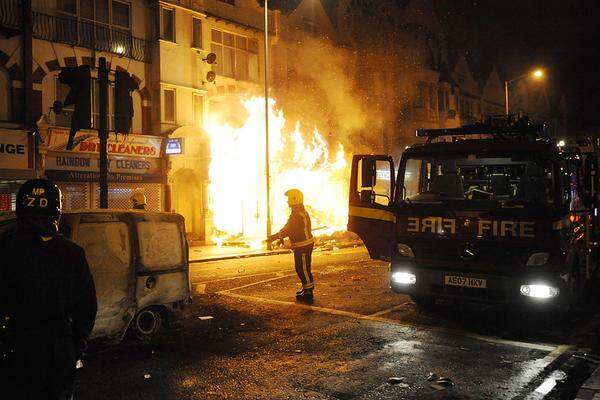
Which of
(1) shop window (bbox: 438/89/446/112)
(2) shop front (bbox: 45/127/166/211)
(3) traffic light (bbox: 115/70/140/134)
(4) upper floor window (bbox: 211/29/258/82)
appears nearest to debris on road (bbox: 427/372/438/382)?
(3) traffic light (bbox: 115/70/140/134)

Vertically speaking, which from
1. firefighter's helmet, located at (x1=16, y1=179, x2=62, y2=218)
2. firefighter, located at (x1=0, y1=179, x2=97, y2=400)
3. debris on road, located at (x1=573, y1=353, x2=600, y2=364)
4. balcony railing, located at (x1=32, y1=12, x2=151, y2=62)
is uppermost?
balcony railing, located at (x1=32, y1=12, x2=151, y2=62)

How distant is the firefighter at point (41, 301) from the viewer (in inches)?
112

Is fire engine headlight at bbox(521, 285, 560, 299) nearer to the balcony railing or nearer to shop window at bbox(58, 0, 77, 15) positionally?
the balcony railing

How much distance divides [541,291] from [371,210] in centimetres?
281

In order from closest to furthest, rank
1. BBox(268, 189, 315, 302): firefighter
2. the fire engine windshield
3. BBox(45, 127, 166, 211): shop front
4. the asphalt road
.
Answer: the asphalt road < the fire engine windshield < BBox(268, 189, 315, 302): firefighter < BBox(45, 127, 166, 211): shop front

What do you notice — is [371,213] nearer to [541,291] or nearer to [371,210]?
[371,210]

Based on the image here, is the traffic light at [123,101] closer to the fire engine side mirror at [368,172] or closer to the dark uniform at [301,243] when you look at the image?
the dark uniform at [301,243]

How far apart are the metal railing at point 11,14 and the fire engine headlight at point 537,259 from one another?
18.3 m

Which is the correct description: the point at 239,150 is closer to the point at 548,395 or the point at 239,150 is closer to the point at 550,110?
the point at 548,395

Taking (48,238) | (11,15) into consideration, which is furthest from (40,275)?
(11,15)

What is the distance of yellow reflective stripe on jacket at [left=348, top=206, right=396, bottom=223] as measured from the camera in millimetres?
8295

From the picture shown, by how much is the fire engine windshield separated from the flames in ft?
49.1

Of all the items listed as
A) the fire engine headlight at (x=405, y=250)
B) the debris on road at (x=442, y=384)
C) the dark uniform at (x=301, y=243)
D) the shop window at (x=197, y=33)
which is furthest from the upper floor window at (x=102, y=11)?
the debris on road at (x=442, y=384)

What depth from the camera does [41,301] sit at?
113 inches
